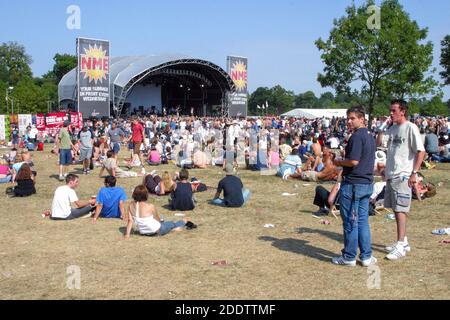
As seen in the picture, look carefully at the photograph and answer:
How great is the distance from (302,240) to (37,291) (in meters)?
3.75

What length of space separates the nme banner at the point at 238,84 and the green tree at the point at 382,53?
17985mm

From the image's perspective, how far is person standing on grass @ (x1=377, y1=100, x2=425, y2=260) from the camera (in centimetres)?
607

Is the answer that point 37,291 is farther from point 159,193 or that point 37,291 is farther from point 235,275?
point 159,193

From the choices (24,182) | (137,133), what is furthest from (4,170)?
(137,133)

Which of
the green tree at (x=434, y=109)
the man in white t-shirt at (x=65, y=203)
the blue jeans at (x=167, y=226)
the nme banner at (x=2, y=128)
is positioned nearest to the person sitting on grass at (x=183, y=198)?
the blue jeans at (x=167, y=226)

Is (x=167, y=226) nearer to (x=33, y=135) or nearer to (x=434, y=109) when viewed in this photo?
(x=33, y=135)

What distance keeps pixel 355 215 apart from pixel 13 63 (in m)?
113

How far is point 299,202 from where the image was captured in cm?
1047

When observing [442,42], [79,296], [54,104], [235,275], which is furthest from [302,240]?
[54,104]

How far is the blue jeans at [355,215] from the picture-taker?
572 cm

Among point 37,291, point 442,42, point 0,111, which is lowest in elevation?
point 37,291

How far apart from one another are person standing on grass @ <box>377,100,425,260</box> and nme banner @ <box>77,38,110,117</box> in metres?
28.1

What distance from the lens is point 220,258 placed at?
6395 millimetres

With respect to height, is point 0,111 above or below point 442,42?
below
